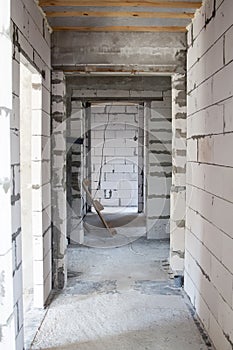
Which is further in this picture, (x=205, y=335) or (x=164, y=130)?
Answer: (x=164, y=130)

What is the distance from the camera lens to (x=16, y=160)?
2.57 meters

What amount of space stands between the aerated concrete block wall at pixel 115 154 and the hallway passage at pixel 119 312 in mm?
4636

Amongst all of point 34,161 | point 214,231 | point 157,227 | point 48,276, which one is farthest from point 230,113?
point 157,227

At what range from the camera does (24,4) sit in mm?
2816

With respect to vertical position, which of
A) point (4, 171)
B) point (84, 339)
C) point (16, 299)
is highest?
point (4, 171)

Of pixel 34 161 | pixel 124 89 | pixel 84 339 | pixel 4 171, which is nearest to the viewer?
pixel 4 171

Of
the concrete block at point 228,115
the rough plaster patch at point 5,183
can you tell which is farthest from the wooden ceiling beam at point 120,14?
the rough plaster patch at point 5,183

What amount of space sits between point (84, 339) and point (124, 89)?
13.1 feet

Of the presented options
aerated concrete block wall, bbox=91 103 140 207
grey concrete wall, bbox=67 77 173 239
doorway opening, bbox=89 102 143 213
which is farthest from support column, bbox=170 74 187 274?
aerated concrete block wall, bbox=91 103 140 207

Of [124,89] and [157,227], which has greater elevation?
[124,89]

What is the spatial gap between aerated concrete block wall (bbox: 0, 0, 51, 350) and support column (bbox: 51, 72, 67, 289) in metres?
0.17

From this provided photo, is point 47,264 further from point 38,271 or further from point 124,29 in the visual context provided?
point 124,29

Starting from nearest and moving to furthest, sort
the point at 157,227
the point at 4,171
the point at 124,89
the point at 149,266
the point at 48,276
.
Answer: the point at 4,171
the point at 48,276
the point at 149,266
the point at 124,89
the point at 157,227

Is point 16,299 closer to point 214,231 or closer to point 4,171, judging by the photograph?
point 4,171
